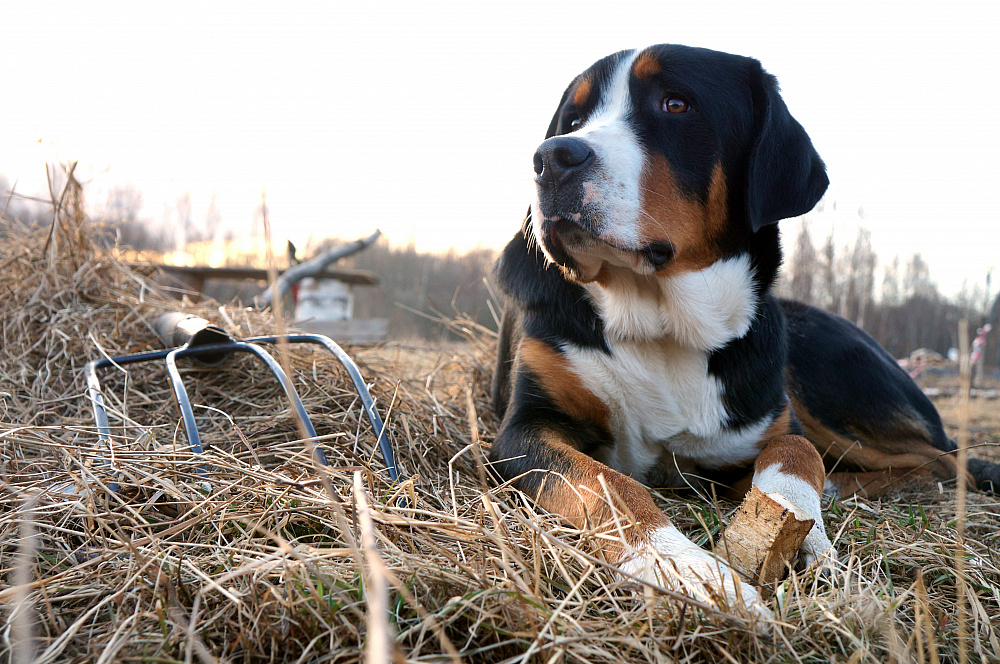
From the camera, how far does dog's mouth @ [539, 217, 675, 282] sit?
6.32 feet

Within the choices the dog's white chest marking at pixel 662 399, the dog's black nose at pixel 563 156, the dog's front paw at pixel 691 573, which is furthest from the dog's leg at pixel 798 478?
the dog's black nose at pixel 563 156

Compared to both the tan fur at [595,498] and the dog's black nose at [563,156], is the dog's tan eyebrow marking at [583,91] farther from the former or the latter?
the tan fur at [595,498]

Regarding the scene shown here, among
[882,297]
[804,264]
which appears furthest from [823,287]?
[882,297]

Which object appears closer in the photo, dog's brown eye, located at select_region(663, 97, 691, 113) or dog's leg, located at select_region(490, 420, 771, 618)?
dog's leg, located at select_region(490, 420, 771, 618)

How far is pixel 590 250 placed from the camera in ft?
6.50

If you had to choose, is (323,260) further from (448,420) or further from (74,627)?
(74,627)

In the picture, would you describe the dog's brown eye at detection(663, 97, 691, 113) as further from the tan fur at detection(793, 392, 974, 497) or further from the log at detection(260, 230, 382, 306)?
the log at detection(260, 230, 382, 306)

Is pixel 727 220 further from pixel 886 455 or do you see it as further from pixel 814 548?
pixel 886 455

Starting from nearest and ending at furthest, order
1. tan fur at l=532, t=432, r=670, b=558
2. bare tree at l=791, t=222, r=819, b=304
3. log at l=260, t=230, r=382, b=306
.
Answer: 1. tan fur at l=532, t=432, r=670, b=558
2. log at l=260, t=230, r=382, b=306
3. bare tree at l=791, t=222, r=819, b=304

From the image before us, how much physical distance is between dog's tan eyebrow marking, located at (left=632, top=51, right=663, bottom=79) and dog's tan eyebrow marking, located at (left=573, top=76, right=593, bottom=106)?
0.64 ft

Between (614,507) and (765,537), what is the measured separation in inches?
13.2

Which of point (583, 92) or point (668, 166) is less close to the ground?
point (583, 92)

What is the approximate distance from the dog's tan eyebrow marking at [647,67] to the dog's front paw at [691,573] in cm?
156

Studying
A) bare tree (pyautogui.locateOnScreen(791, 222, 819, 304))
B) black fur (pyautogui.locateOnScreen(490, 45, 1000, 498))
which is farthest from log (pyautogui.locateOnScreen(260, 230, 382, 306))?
bare tree (pyautogui.locateOnScreen(791, 222, 819, 304))
